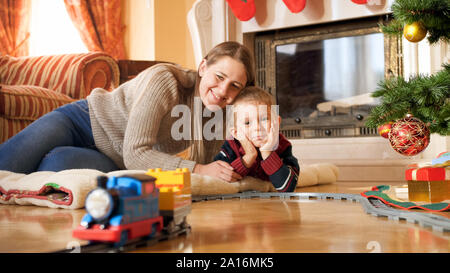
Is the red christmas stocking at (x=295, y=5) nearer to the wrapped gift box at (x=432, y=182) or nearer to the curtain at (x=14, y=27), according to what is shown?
the wrapped gift box at (x=432, y=182)

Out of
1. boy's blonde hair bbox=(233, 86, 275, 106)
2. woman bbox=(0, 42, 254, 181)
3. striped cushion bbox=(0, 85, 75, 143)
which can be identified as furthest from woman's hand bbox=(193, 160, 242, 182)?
striped cushion bbox=(0, 85, 75, 143)

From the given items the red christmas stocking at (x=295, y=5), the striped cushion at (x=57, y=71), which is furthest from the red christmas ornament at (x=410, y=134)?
the striped cushion at (x=57, y=71)

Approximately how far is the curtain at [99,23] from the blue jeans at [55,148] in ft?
6.97

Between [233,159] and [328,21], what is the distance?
158cm

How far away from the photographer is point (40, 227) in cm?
71

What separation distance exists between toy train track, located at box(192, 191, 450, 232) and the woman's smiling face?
0.30 m

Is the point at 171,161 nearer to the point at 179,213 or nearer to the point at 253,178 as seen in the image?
the point at 253,178

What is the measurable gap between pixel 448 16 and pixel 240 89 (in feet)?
2.09

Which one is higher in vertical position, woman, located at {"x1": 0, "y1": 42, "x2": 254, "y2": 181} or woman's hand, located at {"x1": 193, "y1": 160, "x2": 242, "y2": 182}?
woman, located at {"x1": 0, "y1": 42, "x2": 254, "y2": 181}

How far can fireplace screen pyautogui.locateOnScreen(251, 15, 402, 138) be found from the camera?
247 cm

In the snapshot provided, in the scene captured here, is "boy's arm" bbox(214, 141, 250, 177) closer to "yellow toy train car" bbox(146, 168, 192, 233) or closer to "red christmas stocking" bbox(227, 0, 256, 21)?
"yellow toy train car" bbox(146, 168, 192, 233)

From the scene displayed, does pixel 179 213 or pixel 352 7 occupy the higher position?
pixel 352 7

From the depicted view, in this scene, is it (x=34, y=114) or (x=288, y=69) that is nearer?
(x=34, y=114)
